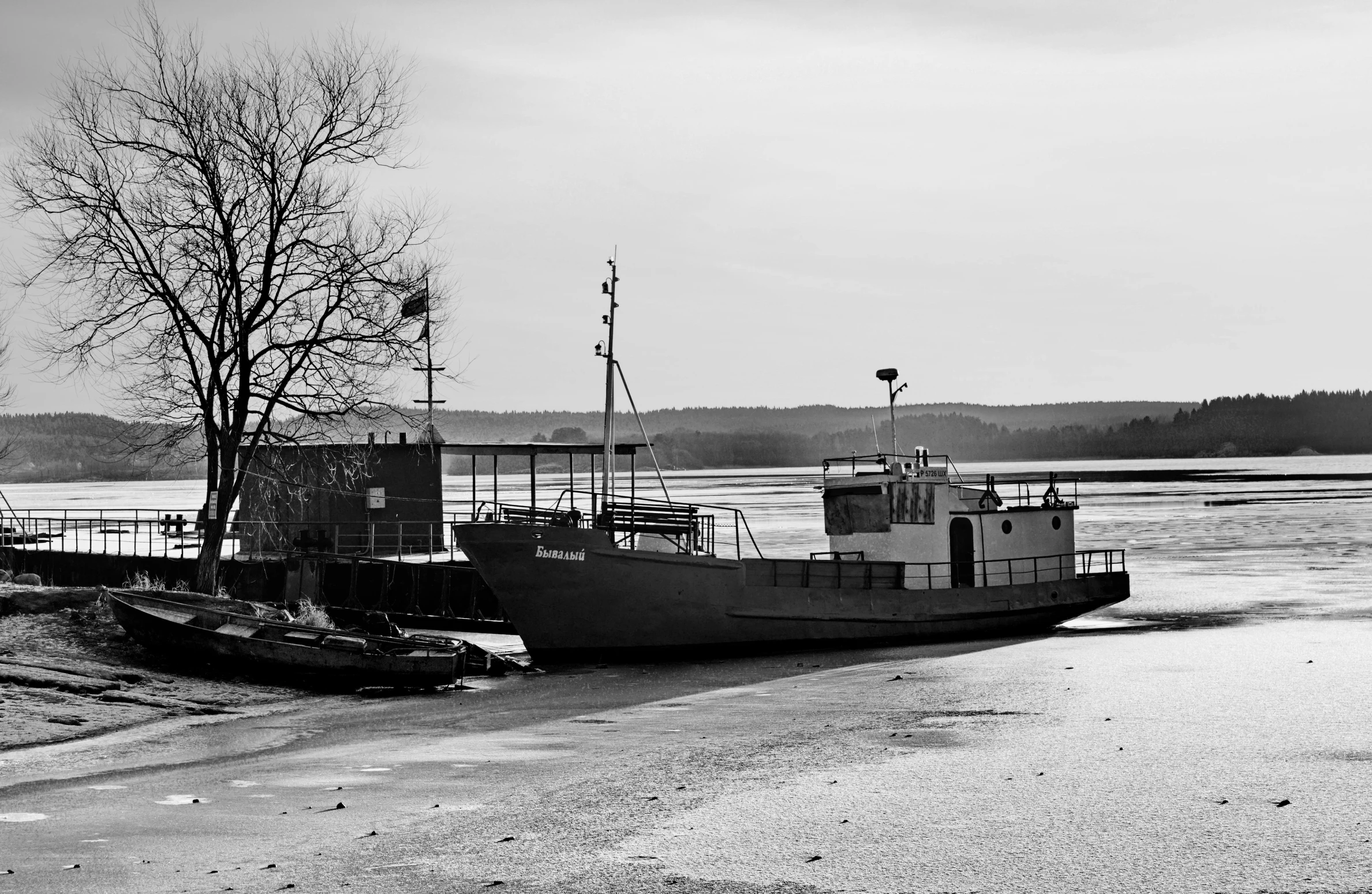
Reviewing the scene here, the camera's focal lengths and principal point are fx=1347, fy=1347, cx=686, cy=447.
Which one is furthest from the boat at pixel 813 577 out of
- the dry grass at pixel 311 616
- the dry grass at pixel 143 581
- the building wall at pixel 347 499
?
the dry grass at pixel 143 581

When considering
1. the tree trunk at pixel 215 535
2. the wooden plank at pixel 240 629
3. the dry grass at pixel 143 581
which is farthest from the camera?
the dry grass at pixel 143 581

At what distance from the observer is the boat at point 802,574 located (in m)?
23.0

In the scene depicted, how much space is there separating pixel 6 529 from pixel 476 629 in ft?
85.8

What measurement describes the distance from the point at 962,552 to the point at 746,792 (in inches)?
653

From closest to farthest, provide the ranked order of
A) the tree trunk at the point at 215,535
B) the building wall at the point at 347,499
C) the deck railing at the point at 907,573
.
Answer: the deck railing at the point at 907,573 < the tree trunk at the point at 215,535 < the building wall at the point at 347,499

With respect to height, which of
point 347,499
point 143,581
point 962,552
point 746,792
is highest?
point 347,499

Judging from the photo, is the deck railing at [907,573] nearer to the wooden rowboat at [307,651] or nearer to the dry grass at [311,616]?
the wooden rowboat at [307,651]

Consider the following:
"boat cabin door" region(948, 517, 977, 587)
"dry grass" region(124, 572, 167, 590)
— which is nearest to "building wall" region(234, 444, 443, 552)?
"dry grass" region(124, 572, 167, 590)


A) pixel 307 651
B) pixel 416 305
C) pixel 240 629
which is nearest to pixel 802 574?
pixel 307 651

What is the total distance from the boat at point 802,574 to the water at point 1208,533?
15.2 feet

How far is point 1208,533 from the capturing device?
59.3 metres

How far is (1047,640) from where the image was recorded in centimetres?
2639

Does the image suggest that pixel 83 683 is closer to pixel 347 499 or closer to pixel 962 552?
pixel 347 499

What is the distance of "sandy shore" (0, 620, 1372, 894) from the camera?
8.77 m
